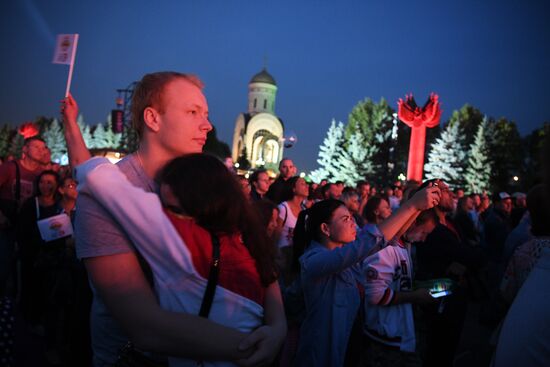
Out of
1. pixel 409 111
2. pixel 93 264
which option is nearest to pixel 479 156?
pixel 409 111

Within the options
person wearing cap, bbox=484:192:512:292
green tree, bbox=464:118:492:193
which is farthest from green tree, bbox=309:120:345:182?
person wearing cap, bbox=484:192:512:292

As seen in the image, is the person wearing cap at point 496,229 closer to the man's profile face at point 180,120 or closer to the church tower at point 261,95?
the man's profile face at point 180,120

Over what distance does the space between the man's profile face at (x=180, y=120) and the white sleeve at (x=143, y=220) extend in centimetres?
45

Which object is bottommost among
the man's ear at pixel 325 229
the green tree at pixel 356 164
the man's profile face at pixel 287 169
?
the man's ear at pixel 325 229

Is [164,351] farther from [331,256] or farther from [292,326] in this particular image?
[292,326]

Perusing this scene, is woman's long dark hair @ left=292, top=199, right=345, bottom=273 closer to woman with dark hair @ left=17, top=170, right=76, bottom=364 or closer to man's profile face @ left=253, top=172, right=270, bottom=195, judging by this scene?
woman with dark hair @ left=17, top=170, right=76, bottom=364

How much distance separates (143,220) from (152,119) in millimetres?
650

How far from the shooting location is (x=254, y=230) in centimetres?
179

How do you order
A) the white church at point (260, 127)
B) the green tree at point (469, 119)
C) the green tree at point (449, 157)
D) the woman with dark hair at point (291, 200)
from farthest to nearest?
the white church at point (260, 127)
the green tree at point (469, 119)
the green tree at point (449, 157)
the woman with dark hair at point (291, 200)

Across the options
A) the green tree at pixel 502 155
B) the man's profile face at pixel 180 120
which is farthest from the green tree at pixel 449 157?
the man's profile face at pixel 180 120

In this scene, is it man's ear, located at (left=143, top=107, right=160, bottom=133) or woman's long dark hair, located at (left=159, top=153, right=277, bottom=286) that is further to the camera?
man's ear, located at (left=143, top=107, right=160, bottom=133)

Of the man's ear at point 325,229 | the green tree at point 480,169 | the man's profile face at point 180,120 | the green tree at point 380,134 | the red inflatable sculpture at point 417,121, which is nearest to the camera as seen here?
the man's profile face at point 180,120

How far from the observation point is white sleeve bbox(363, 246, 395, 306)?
342cm

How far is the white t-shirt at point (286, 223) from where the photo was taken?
6.02 meters
